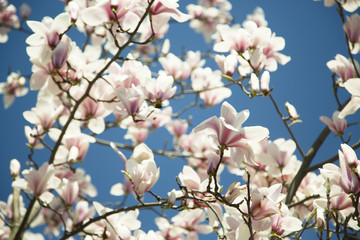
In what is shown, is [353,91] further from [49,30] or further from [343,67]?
[49,30]

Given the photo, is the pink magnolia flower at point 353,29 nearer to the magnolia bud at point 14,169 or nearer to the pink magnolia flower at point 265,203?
the pink magnolia flower at point 265,203

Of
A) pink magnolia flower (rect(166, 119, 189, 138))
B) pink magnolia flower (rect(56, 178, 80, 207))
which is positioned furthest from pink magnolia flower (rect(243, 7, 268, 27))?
pink magnolia flower (rect(56, 178, 80, 207))

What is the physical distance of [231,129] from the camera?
84 cm

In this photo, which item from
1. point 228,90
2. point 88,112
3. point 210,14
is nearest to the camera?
point 88,112

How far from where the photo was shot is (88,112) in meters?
1.41

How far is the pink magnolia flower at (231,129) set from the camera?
84cm

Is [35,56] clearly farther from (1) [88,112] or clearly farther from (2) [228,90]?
(2) [228,90]

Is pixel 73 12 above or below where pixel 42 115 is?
above

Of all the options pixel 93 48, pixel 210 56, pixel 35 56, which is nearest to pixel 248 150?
pixel 35 56

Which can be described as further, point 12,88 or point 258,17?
point 258,17

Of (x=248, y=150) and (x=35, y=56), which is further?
(x=35, y=56)

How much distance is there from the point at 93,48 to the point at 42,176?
784 mm

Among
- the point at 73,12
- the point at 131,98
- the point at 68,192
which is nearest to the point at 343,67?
the point at 131,98

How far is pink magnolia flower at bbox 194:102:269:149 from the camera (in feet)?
2.77
